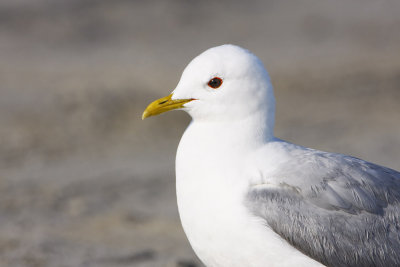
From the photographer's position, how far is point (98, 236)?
7309 mm

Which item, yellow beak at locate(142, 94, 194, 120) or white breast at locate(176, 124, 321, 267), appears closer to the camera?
white breast at locate(176, 124, 321, 267)

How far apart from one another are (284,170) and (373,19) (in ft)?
50.1

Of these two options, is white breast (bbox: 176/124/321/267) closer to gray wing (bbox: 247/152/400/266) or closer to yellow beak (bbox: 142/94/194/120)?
gray wing (bbox: 247/152/400/266)

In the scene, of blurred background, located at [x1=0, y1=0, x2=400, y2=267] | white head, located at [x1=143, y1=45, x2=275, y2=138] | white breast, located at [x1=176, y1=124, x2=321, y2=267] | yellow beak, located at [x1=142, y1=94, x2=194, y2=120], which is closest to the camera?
white breast, located at [x1=176, y1=124, x2=321, y2=267]

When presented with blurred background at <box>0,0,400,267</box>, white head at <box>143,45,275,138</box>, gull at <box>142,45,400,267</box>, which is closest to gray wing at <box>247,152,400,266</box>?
gull at <box>142,45,400,267</box>

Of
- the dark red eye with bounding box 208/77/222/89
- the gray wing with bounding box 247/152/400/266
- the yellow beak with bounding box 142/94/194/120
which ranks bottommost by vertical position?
the gray wing with bounding box 247/152/400/266

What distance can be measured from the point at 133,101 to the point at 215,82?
7.59 metres

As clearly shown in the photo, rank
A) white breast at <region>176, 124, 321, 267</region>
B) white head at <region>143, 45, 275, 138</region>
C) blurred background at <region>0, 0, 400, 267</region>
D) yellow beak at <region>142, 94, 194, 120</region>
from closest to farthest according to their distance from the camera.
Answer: white breast at <region>176, 124, 321, 267</region>, white head at <region>143, 45, 275, 138</region>, yellow beak at <region>142, 94, 194, 120</region>, blurred background at <region>0, 0, 400, 267</region>

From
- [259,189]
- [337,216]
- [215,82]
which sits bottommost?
[337,216]

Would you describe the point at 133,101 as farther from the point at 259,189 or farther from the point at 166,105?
the point at 259,189

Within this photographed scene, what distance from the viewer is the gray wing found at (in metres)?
4.04

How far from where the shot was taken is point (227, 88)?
4387mm

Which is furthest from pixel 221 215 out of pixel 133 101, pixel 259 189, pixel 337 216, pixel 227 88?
pixel 133 101

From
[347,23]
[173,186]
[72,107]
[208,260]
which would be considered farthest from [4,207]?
[347,23]
